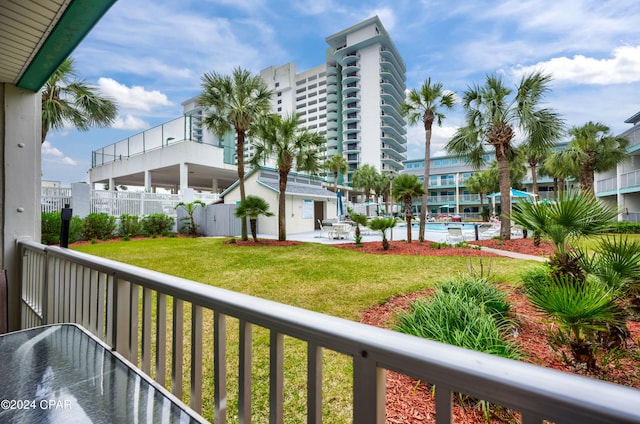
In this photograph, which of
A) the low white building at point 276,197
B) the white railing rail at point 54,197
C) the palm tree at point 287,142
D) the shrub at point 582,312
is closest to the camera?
the shrub at point 582,312

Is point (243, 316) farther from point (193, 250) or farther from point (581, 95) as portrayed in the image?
point (581, 95)

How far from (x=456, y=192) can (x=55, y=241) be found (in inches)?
2037

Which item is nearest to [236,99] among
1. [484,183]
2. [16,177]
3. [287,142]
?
[287,142]

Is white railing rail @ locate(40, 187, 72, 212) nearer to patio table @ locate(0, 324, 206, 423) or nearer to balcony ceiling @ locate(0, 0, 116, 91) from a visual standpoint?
balcony ceiling @ locate(0, 0, 116, 91)

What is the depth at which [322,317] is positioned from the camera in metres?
0.89

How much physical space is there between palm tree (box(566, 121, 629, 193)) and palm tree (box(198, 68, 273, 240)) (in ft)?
59.4

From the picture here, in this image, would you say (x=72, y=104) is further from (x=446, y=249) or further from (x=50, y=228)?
(x=446, y=249)

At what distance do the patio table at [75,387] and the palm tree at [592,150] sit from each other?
2273 centimetres

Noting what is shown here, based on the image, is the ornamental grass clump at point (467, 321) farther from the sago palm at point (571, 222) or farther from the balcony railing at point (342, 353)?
the balcony railing at point (342, 353)

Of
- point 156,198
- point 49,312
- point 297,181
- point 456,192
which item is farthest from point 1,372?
point 456,192

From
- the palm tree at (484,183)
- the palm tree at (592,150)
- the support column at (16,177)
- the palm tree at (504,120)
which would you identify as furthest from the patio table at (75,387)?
the palm tree at (484,183)

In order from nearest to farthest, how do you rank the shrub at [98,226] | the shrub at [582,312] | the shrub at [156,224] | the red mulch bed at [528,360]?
the red mulch bed at [528,360] < the shrub at [582,312] < the shrub at [98,226] < the shrub at [156,224]

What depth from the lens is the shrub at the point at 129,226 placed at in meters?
15.5

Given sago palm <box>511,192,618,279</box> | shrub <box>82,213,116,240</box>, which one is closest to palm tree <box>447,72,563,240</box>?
sago palm <box>511,192,618,279</box>
